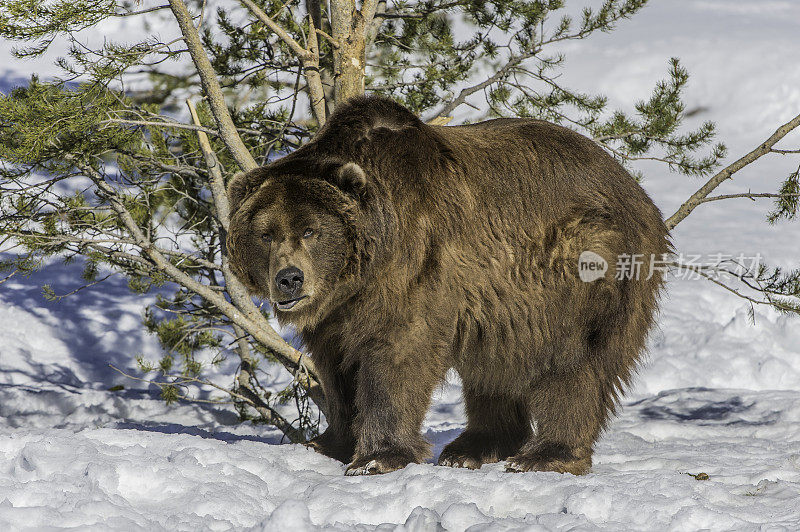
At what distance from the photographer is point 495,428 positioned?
4523 mm

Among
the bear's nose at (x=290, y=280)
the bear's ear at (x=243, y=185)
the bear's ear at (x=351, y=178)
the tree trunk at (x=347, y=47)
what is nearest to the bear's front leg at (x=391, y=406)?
the bear's nose at (x=290, y=280)

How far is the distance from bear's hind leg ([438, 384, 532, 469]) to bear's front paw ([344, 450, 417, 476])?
2.72 ft

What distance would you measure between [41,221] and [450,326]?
12.4ft

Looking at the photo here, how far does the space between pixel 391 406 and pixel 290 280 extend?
28.5 inches

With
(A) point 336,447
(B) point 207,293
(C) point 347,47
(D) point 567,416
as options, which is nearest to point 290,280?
(A) point 336,447

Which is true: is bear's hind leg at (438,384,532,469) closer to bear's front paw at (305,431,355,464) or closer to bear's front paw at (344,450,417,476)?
bear's front paw at (305,431,355,464)

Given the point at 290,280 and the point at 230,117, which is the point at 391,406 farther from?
the point at 230,117

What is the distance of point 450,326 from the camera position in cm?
376

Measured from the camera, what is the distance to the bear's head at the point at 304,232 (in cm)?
357

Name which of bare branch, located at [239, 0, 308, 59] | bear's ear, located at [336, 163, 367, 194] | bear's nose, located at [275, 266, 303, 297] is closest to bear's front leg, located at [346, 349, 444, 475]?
bear's nose, located at [275, 266, 303, 297]

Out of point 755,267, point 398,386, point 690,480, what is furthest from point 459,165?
point 755,267

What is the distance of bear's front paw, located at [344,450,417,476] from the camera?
3.58m

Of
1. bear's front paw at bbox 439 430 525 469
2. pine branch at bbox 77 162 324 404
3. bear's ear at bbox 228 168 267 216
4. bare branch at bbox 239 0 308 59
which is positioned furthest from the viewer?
pine branch at bbox 77 162 324 404

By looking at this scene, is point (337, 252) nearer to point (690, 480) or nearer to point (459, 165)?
point (459, 165)
